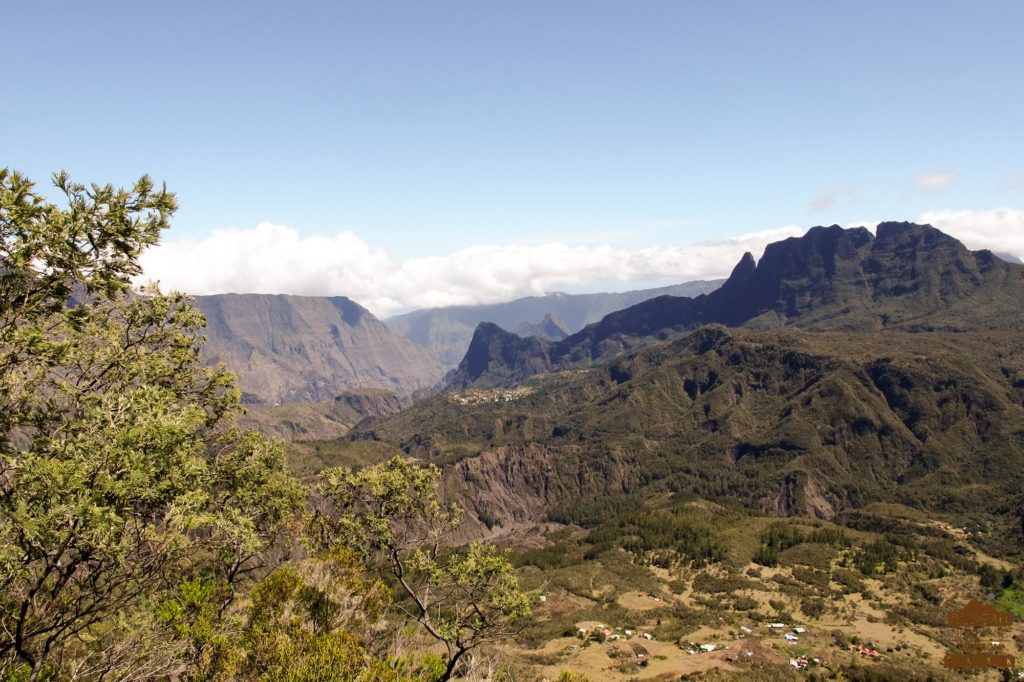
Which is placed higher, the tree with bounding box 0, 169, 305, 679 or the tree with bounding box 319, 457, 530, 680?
the tree with bounding box 0, 169, 305, 679

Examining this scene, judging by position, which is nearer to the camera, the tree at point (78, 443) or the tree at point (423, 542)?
the tree at point (78, 443)

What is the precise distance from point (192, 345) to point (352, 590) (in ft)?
55.2

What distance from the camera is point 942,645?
10650 cm

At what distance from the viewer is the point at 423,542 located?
33.7m

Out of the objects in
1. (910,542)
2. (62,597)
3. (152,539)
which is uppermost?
(152,539)

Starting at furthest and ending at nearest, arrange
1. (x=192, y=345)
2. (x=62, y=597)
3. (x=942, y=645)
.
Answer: (x=942, y=645), (x=192, y=345), (x=62, y=597)

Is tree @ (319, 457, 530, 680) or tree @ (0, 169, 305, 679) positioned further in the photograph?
tree @ (319, 457, 530, 680)

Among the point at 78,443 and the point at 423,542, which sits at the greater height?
the point at 78,443

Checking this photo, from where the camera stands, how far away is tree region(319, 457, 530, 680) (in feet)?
103

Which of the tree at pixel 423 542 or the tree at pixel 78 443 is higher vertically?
the tree at pixel 78 443

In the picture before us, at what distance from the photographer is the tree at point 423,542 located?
103 ft

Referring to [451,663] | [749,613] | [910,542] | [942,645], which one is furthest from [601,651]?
[910,542]

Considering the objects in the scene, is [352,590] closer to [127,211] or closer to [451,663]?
[451,663]

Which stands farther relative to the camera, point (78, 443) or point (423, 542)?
point (423, 542)
